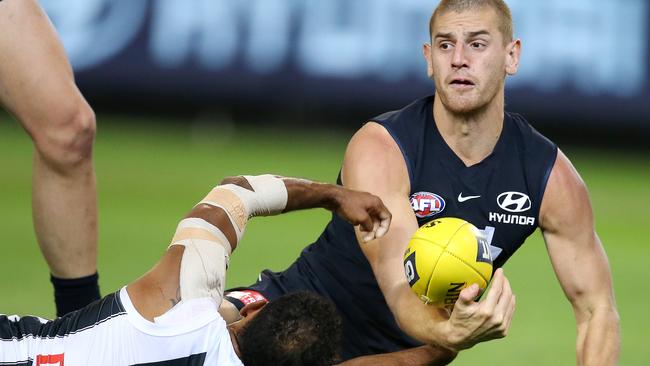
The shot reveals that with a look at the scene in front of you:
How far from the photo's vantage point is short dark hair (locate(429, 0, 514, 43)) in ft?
22.3

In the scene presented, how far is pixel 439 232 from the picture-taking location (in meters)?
6.00

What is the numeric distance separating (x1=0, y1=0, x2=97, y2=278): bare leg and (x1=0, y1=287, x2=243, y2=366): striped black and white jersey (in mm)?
1126

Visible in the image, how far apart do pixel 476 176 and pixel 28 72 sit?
2443 millimetres

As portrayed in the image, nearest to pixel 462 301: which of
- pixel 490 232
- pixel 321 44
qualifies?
pixel 490 232

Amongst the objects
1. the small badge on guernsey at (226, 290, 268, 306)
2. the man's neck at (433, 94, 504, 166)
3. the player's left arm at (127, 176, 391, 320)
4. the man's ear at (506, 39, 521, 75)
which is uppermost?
the man's ear at (506, 39, 521, 75)

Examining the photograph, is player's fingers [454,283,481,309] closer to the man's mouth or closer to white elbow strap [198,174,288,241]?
white elbow strap [198,174,288,241]

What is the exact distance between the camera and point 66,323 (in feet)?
18.7

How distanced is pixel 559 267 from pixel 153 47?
9.77 meters

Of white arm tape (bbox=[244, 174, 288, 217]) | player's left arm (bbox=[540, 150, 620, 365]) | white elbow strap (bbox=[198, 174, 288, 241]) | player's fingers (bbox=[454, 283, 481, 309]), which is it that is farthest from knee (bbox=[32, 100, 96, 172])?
player's left arm (bbox=[540, 150, 620, 365])

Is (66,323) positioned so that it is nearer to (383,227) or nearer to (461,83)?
(383,227)

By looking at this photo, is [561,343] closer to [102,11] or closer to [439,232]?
[439,232]

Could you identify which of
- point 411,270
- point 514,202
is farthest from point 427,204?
point 411,270

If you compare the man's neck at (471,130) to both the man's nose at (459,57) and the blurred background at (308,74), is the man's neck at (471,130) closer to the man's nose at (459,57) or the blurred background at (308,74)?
the man's nose at (459,57)

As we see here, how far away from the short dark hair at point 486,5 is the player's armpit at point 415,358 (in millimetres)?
1776
